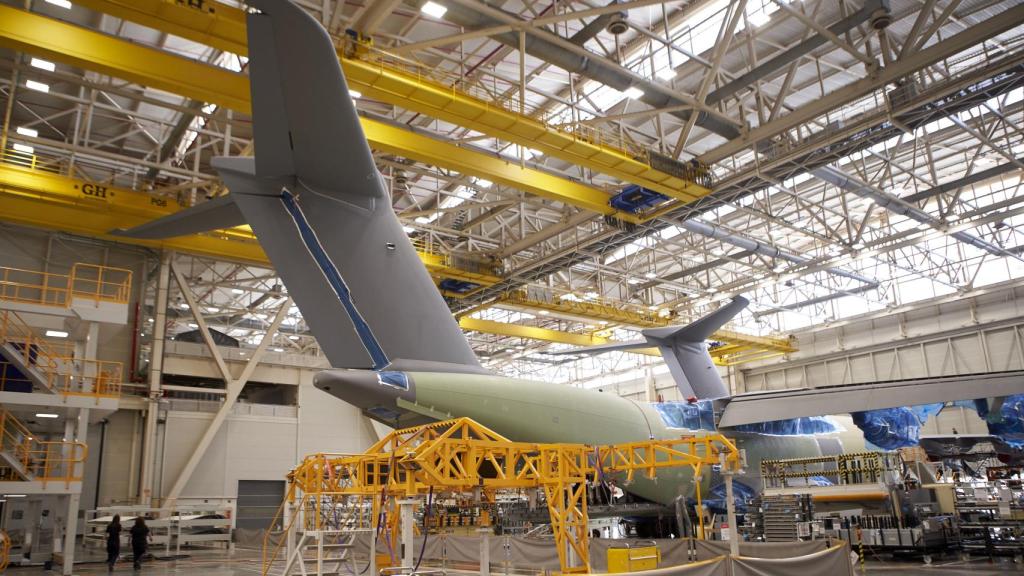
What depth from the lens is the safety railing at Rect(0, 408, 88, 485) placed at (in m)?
17.8

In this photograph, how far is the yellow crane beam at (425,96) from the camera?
13594 mm

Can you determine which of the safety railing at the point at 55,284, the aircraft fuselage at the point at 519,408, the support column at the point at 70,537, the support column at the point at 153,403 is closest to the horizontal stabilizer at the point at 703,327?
the aircraft fuselage at the point at 519,408

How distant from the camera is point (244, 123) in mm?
21234

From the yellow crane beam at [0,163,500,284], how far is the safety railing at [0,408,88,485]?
5.64m

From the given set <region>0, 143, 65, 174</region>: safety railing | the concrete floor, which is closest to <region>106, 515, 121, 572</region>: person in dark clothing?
the concrete floor

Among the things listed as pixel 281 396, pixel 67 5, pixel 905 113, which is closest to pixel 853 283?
pixel 905 113

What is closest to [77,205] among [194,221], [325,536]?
[325,536]

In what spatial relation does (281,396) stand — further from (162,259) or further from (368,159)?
(368,159)

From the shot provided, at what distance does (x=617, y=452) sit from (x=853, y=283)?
29414 millimetres

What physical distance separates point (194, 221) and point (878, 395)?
12.6 metres

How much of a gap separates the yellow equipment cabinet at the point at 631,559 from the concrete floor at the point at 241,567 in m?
4.62

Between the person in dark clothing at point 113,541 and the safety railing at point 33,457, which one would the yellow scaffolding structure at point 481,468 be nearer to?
the safety railing at point 33,457

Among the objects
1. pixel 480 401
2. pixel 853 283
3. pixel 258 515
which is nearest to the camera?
pixel 480 401

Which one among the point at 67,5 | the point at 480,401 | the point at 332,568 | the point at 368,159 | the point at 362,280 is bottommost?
the point at 332,568
